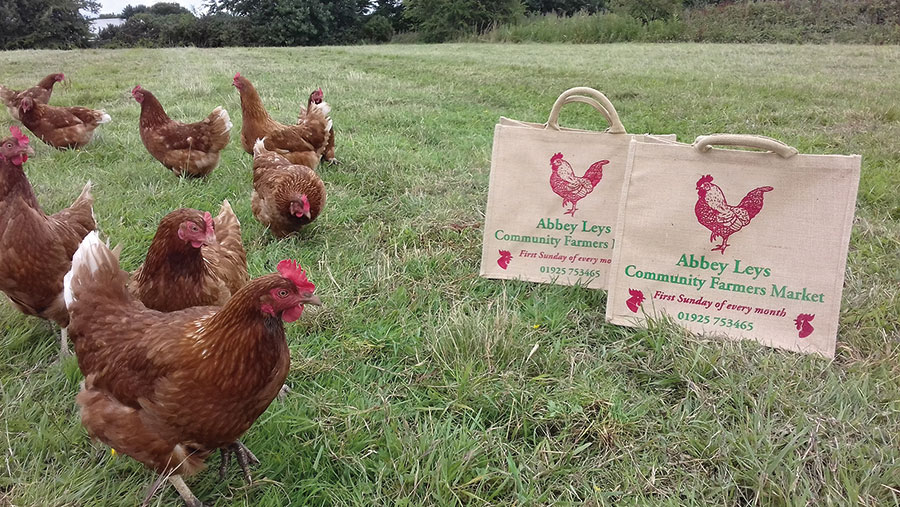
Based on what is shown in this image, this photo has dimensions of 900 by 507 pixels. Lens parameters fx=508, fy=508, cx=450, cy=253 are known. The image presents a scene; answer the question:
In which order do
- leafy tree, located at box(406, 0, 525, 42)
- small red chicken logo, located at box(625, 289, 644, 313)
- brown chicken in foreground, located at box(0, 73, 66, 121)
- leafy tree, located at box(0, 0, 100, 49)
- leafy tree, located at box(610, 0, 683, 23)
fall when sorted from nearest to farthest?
1. small red chicken logo, located at box(625, 289, 644, 313)
2. brown chicken in foreground, located at box(0, 73, 66, 121)
3. leafy tree, located at box(610, 0, 683, 23)
4. leafy tree, located at box(0, 0, 100, 49)
5. leafy tree, located at box(406, 0, 525, 42)

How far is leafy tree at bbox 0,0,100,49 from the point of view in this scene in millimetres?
26031

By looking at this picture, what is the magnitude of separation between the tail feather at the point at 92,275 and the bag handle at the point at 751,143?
2.19m

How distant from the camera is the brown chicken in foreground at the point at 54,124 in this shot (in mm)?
4691

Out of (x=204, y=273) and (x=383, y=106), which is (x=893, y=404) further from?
(x=383, y=106)

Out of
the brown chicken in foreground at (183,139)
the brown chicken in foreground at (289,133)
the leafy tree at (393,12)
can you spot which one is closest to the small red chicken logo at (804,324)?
the brown chicken in foreground at (289,133)

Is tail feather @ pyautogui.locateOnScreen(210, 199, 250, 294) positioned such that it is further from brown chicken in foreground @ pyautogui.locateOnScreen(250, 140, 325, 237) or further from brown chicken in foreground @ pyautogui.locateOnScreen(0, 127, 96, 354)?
brown chicken in foreground @ pyautogui.locateOnScreen(0, 127, 96, 354)

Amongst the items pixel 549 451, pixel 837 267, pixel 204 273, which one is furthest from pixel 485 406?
pixel 837 267

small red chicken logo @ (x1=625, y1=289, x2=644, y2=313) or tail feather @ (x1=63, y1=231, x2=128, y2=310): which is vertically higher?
tail feather @ (x1=63, y1=231, x2=128, y2=310)

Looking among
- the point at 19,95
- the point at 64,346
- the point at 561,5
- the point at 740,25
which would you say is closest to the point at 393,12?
the point at 561,5

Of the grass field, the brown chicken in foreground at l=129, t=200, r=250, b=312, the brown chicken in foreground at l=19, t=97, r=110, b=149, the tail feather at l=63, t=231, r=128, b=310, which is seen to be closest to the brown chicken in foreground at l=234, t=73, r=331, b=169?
the grass field

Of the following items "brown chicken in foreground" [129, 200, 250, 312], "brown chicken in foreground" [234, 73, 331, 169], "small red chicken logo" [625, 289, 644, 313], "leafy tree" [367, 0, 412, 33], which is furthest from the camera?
"leafy tree" [367, 0, 412, 33]

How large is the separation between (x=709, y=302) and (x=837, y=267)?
47 cm

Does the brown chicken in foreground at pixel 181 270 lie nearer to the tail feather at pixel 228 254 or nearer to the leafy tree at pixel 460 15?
the tail feather at pixel 228 254

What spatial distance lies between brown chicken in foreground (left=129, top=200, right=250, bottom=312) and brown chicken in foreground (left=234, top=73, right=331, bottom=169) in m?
2.31
